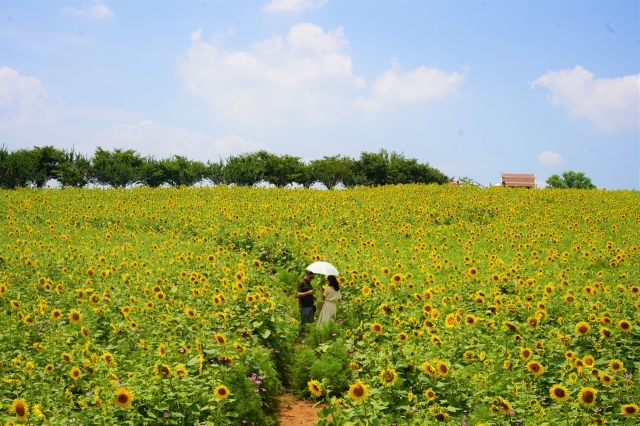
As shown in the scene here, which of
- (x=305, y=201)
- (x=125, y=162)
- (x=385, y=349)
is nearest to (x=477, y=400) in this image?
(x=385, y=349)

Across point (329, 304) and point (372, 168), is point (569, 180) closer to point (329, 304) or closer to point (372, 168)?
point (372, 168)

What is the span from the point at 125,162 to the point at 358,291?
54433 mm

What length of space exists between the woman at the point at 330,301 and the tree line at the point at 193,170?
49.3m

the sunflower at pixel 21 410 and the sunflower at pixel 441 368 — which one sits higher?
the sunflower at pixel 441 368

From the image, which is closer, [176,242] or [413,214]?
[176,242]

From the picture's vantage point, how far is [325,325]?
9.02 m

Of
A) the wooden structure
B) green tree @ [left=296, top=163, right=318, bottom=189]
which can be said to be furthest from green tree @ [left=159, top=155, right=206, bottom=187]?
the wooden structure

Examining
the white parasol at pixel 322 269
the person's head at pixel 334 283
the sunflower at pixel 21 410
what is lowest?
the sunflower at pixel 21 410

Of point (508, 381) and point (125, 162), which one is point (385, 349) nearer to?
point (508, 381)

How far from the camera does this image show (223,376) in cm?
619

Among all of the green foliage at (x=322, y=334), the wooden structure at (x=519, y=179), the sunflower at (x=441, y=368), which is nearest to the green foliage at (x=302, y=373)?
the green foliage at (x=322, y=334)

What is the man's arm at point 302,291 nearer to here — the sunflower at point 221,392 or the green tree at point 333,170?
the sunflower at point 221,392

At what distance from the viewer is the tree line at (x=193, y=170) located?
54016 millimetres

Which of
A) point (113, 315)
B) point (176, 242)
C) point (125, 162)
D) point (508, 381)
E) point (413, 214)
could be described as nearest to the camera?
point (508, 381)
